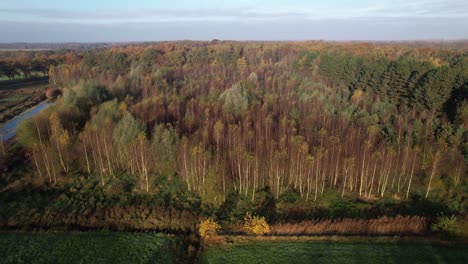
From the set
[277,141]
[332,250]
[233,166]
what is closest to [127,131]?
[233,166]

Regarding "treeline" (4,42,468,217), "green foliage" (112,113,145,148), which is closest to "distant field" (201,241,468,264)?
"treeline" (4,42,468,217)

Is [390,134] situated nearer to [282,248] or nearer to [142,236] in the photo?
[282,248]

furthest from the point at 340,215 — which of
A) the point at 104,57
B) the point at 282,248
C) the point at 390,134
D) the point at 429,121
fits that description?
the point at 104,57

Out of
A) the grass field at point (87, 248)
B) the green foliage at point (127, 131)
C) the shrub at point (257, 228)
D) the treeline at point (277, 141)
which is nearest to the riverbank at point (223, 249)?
the grass field at point (87, 248)

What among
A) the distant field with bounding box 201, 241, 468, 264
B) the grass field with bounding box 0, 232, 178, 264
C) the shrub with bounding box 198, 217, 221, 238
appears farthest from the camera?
the shrub with bounding box 198, 217, 221, 238

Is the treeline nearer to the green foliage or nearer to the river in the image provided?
the green foliage
